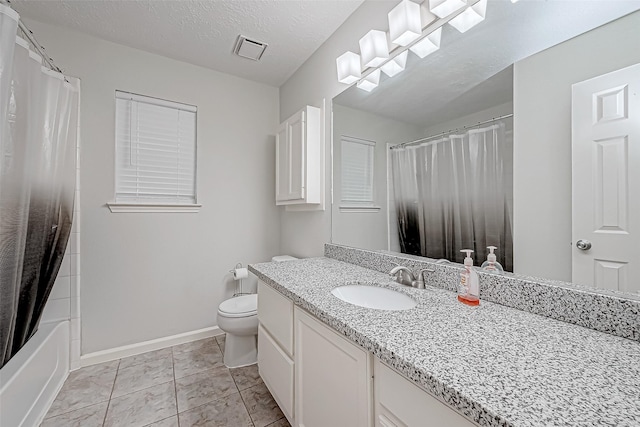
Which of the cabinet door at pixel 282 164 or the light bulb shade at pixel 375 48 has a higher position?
the light bulb shade at pixel 375 48

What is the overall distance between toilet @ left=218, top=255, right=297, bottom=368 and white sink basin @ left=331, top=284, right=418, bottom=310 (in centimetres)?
92

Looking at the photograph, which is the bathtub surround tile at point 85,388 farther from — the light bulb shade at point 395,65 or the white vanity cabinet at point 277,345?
the light bulb shade at point 395,65

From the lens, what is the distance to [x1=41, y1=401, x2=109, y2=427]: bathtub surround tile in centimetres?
136

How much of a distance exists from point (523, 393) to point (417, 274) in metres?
0.75

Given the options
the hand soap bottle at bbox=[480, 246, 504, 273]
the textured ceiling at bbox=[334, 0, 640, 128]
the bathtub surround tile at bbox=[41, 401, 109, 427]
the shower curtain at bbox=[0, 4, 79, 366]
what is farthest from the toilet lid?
the textured ceiling at bbox=[334, 0, 640, 128]

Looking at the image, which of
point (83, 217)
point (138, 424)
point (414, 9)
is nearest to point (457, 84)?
point (414, 9)

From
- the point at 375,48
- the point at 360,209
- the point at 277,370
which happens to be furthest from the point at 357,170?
the point at 277,370

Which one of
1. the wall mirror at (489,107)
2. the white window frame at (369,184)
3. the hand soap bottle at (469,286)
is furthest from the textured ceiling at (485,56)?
the hand soap bottle at (469,286)

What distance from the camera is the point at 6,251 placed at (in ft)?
3.67

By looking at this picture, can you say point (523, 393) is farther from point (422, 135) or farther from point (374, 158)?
point (374, 158)

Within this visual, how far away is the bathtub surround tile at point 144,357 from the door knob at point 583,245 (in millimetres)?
2510

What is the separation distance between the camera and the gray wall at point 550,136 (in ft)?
2.48

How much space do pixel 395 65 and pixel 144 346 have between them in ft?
8.66

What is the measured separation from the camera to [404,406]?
2.05ft
